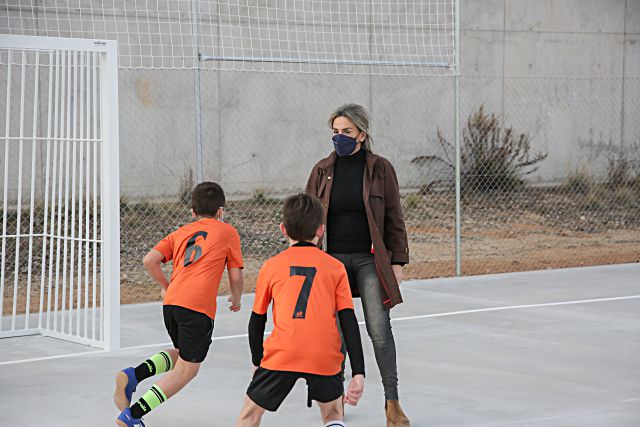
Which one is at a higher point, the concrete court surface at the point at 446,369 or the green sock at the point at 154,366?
the green sock at the point at 154,366

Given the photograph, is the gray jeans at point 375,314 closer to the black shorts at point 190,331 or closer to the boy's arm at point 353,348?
the black shorts at point 190,331

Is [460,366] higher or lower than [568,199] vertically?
lower

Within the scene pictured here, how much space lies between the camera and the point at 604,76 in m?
21.6

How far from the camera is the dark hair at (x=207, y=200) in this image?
5.66 metres

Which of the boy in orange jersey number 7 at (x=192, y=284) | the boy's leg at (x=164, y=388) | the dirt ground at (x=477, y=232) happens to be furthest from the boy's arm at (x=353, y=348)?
the dirt ground at (x=477, y=232)

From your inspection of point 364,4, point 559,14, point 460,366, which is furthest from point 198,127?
point 559,14

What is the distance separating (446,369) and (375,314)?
165cm

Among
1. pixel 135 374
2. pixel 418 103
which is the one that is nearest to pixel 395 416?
pixel 135 374

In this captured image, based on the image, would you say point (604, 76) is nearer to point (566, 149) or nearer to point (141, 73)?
point (566, 149)

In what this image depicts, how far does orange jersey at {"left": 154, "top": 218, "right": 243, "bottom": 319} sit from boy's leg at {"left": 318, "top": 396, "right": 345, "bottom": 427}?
3.95ft

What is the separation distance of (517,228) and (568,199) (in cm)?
229

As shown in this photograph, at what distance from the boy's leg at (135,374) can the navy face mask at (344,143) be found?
143 cm

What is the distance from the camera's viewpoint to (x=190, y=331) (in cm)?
555

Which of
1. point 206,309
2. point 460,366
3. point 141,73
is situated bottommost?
point 460,366
